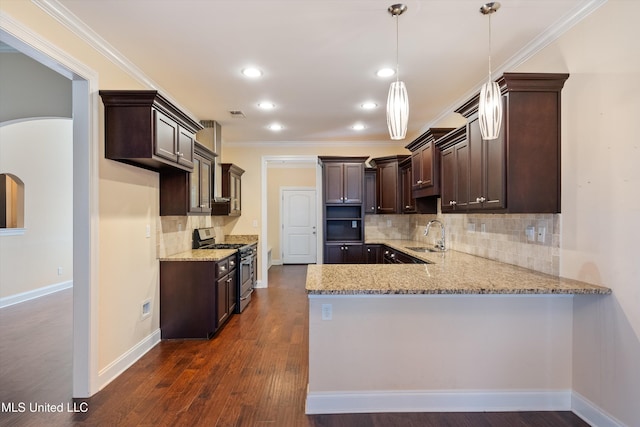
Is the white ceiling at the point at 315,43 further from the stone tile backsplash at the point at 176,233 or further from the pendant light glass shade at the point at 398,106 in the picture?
the stone tile backsplash at the point at 176,233

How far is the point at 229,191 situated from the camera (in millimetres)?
5098

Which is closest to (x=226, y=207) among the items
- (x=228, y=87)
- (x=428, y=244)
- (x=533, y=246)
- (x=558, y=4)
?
(x=228, y=87)

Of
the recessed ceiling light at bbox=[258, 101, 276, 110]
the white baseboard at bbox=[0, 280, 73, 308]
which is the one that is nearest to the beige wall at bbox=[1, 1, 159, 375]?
the recessed ceiling light at bbox=[258, 101, 276, 110]

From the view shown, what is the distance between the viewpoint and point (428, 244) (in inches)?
193

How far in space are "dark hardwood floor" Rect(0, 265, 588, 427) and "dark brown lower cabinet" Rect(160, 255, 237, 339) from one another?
0.47 feet

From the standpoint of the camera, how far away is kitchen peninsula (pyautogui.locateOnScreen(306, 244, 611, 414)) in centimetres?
221

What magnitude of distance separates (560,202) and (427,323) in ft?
4.21

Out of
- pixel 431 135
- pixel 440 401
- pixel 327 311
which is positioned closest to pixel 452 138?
pixel 431 135

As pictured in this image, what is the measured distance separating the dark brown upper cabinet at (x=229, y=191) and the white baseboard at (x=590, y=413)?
422 cm

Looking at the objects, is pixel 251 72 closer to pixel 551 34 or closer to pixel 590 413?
pixel 551 34

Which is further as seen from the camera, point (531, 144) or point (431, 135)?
point (431, 135)

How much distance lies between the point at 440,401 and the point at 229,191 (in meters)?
4.00

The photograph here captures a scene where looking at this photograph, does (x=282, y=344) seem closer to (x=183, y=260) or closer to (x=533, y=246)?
(x=183, y=260)

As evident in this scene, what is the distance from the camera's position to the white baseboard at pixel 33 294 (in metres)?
4.73
